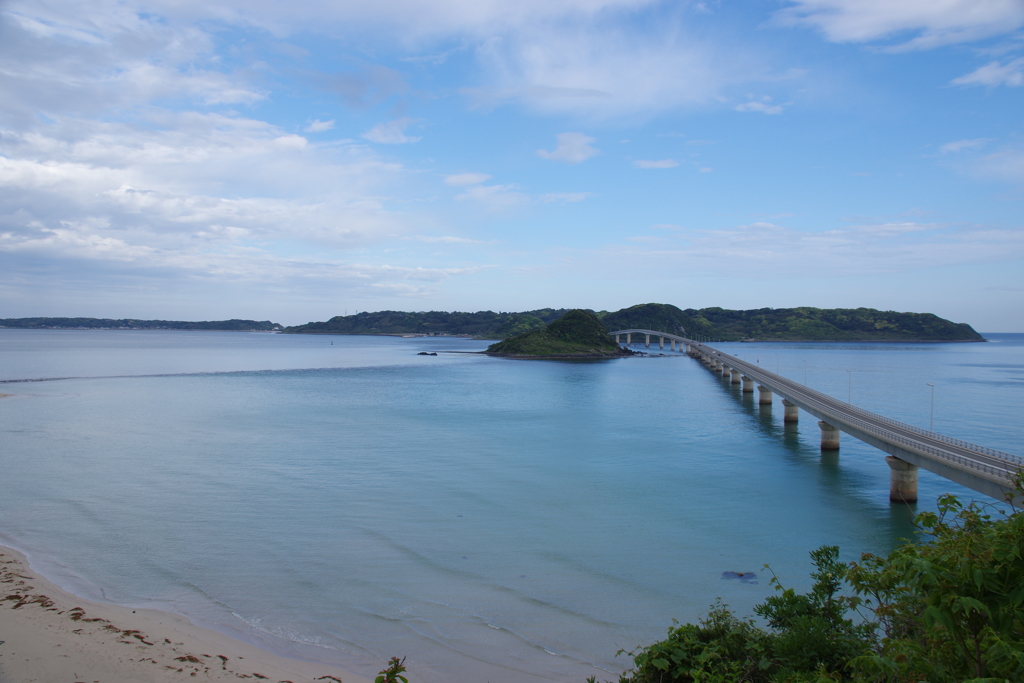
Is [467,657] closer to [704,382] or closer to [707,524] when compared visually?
[707,524]

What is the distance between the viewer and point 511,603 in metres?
16.0

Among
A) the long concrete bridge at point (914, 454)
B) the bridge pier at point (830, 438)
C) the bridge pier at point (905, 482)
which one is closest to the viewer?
the long concrete bridge at point (914, 454)

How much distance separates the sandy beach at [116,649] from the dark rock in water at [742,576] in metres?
11.9

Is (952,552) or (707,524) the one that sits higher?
(952,552)

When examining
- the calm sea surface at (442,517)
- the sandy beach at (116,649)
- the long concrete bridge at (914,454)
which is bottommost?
the calm sea surface at (442,517)

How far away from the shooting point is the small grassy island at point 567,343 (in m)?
162

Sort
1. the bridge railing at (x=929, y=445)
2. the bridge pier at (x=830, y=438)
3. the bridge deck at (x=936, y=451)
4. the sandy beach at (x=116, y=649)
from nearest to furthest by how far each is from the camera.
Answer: the sandy beach at (x=116, y=649), the bridge deck at (x=936, y=451), the bridge railing at (x=929, y=445), the bridge pier at (x=830, y=438)

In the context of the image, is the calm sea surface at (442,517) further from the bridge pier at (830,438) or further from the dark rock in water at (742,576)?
the bridge pier at (830,438)

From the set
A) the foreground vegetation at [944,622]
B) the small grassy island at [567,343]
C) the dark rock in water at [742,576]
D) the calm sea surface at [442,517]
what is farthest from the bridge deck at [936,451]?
the small grassy island at [567,343]

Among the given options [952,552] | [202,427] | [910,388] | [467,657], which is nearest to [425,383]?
[202,427]

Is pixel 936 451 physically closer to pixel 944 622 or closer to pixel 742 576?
pixel 742 576

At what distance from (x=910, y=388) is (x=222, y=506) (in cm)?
8581

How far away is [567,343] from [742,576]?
5980 inches

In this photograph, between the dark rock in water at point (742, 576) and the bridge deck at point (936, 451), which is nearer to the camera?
the dark rock in water at point (742, 576)
